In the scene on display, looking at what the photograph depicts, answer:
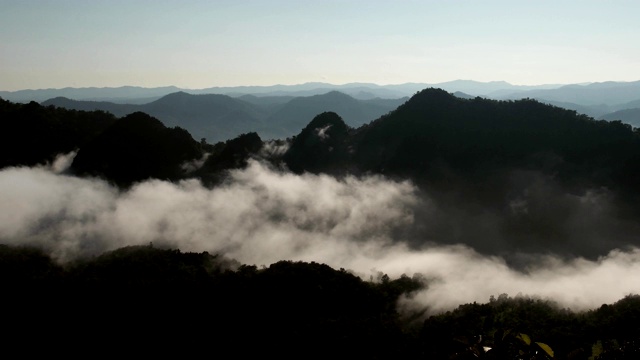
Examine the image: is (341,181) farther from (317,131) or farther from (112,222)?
(112,222)

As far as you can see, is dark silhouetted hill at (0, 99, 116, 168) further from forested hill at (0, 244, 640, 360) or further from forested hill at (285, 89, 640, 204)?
forested hill at (285, 89, 640, 204)

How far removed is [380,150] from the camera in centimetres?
14212

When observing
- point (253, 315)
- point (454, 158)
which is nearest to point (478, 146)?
point (454, 158)

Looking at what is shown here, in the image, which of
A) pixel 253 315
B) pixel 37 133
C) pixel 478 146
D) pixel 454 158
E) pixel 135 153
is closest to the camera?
pixel 253 315

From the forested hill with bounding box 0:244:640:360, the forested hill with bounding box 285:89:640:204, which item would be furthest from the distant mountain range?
the forested hill with bounding box 0:244:640:360

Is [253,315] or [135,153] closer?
[253,315]

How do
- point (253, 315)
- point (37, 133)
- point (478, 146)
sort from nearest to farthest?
point (253, 315), point (478, 146), point (37, 133)

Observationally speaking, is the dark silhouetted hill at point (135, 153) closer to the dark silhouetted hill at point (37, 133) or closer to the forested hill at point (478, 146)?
the dark silhouetted hill at point (37, 133)

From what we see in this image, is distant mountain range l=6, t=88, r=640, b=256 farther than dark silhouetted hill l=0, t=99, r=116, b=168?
No

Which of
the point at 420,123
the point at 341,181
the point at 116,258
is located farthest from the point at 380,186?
the point at 116,258

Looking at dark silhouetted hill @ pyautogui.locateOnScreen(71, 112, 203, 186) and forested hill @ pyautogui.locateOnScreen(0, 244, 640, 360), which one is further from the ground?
dark silhouetted hill @ pyautogui.locateOnScreen(71, 112, 203, 186)

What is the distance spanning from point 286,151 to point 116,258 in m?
81.6

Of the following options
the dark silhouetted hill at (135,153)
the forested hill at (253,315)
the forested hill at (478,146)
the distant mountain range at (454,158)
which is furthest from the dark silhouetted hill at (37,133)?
the forested hill at (478,146)

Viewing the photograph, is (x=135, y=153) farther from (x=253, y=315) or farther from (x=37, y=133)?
(x=253, y=315)
